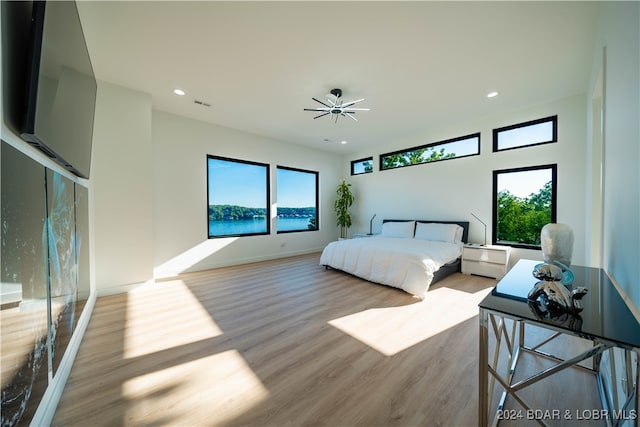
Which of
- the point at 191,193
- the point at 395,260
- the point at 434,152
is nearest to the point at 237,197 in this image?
the point at 191,193

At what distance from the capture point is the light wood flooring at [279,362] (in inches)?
52.2

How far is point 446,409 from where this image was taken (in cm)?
134

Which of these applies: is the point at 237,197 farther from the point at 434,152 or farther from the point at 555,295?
the point at 555,295

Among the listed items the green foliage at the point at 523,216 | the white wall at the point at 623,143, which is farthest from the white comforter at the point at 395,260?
the white wall at the point at 623,143

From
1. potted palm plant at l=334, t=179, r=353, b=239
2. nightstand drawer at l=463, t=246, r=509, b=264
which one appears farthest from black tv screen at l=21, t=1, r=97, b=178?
potted palm plant at l=334, t=179, r=353, b=239

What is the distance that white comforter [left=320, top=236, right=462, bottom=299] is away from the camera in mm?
3070

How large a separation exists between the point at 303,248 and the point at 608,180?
208 inches

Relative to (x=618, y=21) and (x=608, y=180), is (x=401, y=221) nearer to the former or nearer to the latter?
(x=608, y=180)

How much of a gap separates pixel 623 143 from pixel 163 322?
152 inches

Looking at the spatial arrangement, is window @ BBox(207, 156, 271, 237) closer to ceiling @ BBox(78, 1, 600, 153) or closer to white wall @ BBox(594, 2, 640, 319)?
ceiling @ BBox(78, 1, 600, 153)

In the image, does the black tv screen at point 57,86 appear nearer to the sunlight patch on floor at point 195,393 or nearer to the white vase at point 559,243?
the sunlight patch on floor at point 195,393

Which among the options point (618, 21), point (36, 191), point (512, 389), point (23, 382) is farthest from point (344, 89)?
point (23, 382)

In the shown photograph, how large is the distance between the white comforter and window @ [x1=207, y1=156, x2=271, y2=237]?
6.59 ft

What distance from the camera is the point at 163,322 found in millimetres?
2391
